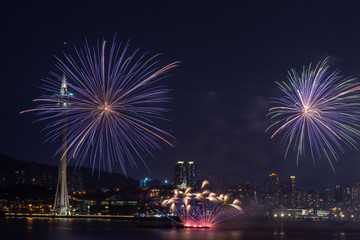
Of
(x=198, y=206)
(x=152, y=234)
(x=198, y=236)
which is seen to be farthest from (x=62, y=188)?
(x=198, y=236)

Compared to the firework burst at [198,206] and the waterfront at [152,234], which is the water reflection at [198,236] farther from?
the firework burst at [198,206]

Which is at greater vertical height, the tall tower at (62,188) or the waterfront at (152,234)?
the tall tower at (62,188)

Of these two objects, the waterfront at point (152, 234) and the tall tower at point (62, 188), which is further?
the tall tower at point (62, 188)

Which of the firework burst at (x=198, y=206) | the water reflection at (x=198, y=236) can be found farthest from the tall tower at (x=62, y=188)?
the water reflection at (x=198, y=236)

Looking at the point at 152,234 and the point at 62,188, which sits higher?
the point at 62,188

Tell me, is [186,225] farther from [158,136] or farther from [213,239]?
[158,136]

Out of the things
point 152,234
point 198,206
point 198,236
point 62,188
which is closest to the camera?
point 198,236

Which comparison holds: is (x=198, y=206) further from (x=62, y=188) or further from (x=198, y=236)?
(x=62, y=188)

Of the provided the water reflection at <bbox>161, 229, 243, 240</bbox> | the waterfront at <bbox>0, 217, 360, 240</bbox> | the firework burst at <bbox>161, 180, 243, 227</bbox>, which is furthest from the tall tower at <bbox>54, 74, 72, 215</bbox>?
the water reflection at <bbox>161, 229, 243, 240</bbox>

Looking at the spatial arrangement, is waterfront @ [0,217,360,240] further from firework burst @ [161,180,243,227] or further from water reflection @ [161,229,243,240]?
firework burst @ [161,180,243,227]

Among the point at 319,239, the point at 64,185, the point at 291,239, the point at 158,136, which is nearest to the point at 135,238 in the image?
the point at 291,239

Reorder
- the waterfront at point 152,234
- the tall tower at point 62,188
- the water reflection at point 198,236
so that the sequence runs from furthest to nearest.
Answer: the tall tower at point 62,188
the waterfront at point 152,234
the water reflection at point 198,236
